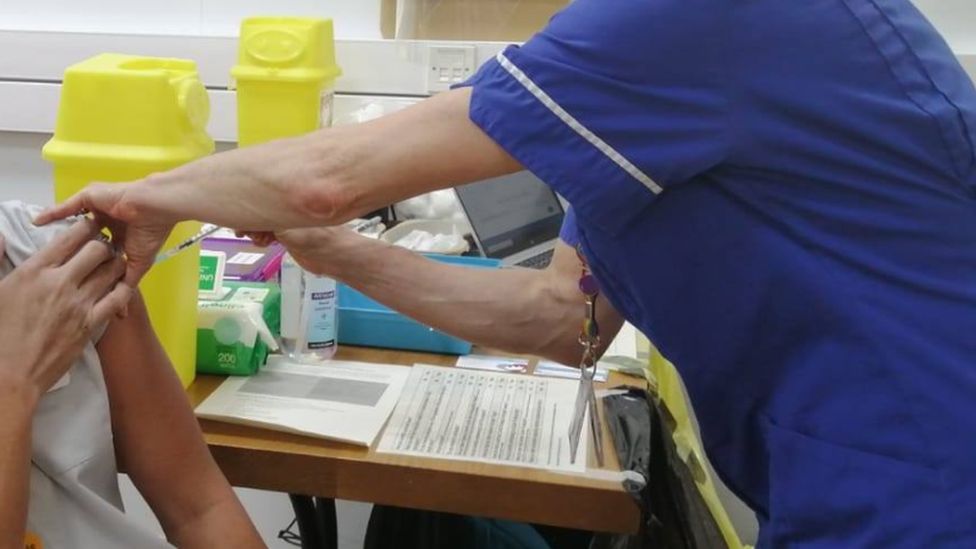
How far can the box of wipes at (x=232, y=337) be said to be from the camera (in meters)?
1.41

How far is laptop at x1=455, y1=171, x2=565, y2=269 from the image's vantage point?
192 centimetres

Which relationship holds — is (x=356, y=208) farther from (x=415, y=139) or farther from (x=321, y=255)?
(x=321, y=255)

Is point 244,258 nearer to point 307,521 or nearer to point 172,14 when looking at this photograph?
point 307,521

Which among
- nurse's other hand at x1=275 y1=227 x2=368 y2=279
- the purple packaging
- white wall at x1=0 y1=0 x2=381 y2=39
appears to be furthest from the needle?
white wall at x1=0 y1=0 x2=381 y2=39

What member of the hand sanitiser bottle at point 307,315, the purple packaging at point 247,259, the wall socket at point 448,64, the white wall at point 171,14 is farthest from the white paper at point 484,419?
the white wall at point 171,14

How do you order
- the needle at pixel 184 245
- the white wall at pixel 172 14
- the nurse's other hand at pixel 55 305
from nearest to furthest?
the nurse's other hand at pixel 55 305
the needle at pixel 184 245
the white wall at pixel 172 14

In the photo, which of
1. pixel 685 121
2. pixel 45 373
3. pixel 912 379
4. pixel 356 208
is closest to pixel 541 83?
pixel 685 121

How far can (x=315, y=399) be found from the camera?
134cm

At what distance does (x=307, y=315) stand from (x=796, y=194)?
0.85 metres

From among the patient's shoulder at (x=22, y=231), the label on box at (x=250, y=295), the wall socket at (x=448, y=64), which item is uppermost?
the wall socket at (x=448, y=64)

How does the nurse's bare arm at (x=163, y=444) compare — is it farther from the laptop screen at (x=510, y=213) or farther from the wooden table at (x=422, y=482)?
the laptop screen at (x=510, y=213)

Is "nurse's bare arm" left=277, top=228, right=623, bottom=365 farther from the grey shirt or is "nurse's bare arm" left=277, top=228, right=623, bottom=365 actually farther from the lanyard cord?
the grey shirt

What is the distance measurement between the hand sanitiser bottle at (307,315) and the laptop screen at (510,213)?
491mm

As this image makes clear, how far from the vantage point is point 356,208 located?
0.95 metres
